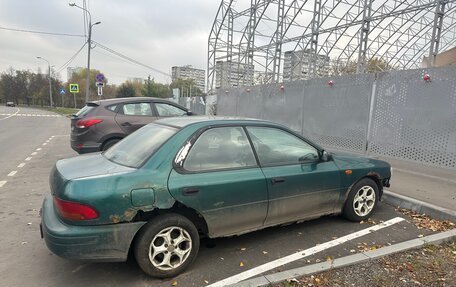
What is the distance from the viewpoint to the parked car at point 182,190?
2836mm

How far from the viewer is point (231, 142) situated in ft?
11.7

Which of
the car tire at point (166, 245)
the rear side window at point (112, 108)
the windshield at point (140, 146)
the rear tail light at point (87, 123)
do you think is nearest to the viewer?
the car tire at point (166, 245)

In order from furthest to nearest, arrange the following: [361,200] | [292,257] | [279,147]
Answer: [361,200]
[279,147]
[292,257]

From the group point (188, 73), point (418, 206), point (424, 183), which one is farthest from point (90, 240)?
point (188, 73)

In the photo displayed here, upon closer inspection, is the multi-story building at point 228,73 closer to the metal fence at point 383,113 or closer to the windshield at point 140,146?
the metal fence at point 383,113

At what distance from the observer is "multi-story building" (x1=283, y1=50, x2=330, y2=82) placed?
24953 mm

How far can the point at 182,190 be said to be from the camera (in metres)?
3.07

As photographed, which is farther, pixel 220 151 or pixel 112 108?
pixel 112 108

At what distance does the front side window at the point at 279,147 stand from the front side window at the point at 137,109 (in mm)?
4495

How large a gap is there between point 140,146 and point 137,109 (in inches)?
169

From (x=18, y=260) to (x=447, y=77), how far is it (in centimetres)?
793

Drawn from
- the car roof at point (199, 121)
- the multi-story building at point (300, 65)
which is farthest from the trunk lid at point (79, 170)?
the multi-story building at point (300, 65)

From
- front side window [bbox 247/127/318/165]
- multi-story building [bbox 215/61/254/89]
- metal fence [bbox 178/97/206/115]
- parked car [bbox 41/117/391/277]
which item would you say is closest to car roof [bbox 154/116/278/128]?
parked car [bbox 41/117/391/277]

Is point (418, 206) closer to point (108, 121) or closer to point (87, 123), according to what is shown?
point (108, 121)
